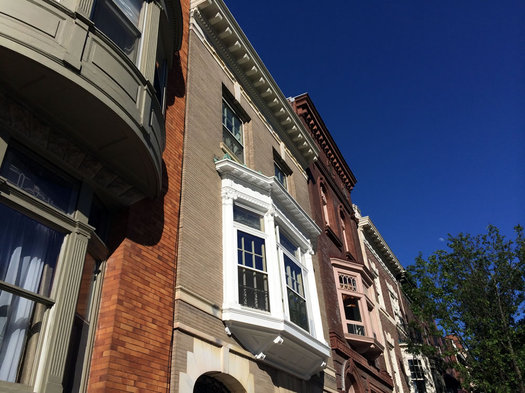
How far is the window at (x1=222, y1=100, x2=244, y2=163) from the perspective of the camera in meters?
12.3

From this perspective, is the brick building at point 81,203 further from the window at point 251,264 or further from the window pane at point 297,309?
the window pane at point 297,309

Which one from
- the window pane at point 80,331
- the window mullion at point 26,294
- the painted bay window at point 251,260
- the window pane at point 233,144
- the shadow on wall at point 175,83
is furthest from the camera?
the window pane at point 233,144

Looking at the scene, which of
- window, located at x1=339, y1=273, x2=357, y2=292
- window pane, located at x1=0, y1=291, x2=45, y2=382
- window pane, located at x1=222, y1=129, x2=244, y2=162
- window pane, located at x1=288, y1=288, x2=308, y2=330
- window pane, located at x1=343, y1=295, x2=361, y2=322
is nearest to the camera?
window pane, located at x1=0, y1=291, x2=45, y2=382

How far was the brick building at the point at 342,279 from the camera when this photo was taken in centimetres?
1540

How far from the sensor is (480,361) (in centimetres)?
1955

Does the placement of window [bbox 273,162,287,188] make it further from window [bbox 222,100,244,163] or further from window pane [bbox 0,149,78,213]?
window pane [bbox 0,149,78,213]

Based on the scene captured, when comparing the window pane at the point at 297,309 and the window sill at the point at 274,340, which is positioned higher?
the window pane at the point at 297,309

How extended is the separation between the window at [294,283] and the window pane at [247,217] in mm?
1018

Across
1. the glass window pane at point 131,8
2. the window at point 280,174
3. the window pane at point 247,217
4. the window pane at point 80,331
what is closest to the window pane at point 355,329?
the window at point 280,174

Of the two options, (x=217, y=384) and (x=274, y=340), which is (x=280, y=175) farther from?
(x=217, y=384)

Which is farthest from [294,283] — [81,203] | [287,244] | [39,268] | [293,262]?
[39,268]

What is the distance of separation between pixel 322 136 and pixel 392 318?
1193cm

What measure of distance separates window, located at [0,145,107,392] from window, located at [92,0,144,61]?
245cm

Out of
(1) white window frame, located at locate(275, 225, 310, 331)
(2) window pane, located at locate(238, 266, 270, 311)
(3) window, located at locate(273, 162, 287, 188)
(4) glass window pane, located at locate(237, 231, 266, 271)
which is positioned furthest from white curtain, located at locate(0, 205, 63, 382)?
(3) window, located at locate(273, 162, 287, 188)
